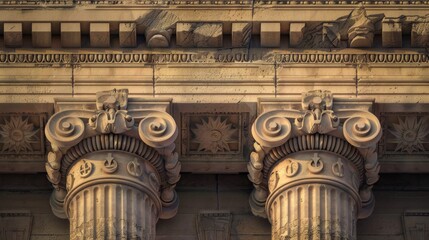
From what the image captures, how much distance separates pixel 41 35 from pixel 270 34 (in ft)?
15.8

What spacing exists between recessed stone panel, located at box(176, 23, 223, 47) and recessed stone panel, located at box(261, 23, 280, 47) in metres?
0.89

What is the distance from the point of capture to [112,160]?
173 feet

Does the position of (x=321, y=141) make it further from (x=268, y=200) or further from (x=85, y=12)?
(x=85, y=12)

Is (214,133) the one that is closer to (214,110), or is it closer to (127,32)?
(214,110)

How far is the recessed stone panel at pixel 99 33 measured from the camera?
5428 centimetres

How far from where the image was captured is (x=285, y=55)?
178 feet

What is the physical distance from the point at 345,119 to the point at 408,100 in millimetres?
1549

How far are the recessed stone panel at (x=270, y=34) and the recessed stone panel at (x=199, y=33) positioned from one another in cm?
89

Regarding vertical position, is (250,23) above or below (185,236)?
above

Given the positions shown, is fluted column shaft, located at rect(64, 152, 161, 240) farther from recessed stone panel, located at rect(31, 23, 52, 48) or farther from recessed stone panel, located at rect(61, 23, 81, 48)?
recessed stone panel, located at rect(31, 23, 52, 48)

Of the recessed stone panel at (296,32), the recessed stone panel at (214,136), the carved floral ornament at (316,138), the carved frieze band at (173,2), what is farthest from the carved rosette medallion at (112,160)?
the recessed stone panel at (296,32)

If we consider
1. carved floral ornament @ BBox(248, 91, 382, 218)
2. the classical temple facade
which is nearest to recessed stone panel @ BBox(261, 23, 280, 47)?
the classical temple facade

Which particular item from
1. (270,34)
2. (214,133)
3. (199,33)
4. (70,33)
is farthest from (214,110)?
(70,33)

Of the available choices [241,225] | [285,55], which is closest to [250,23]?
[285,55]
